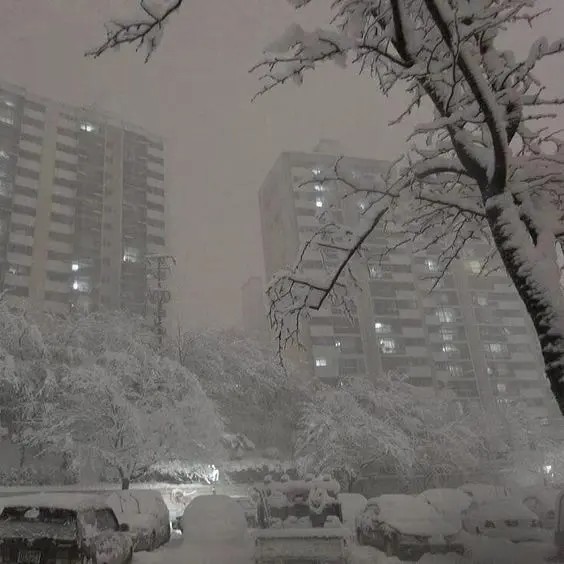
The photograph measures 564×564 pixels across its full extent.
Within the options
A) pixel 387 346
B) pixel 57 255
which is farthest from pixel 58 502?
pixel 387 346

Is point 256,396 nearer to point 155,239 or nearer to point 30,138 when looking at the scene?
point 155,239

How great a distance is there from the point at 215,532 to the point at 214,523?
0.60ft

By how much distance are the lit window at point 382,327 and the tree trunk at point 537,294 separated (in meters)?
62.1

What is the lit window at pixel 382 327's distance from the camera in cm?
6706

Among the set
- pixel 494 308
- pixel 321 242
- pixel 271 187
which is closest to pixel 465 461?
pixel 321 242

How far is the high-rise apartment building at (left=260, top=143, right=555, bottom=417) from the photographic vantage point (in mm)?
63875

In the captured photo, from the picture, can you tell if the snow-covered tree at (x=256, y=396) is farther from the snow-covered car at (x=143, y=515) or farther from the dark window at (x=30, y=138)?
the dark window at (x=30, y=138)

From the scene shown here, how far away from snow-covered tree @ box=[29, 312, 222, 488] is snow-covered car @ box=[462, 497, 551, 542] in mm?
11875

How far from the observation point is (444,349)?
7038 cm

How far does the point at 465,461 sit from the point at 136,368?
66.3 ft

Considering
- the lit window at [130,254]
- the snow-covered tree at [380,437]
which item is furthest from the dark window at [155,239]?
the snow-covered tree at [380,437]

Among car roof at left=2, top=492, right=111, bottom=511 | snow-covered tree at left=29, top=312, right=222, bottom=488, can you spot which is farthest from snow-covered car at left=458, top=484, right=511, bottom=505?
car roof at left=2, top=492, right=111, bottom=511

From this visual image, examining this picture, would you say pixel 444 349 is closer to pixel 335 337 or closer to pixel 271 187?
pixel 335 337

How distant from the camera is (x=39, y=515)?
8.69 m
